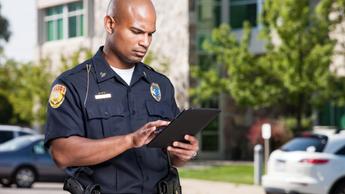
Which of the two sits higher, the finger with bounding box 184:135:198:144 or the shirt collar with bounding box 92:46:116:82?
the shirt collar with bounding box 92:46:116:82

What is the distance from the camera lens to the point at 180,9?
37594mm

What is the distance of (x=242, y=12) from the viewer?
121 ft

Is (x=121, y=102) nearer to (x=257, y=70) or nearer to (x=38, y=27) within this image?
(x=257, y=70)

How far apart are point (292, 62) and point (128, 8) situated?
23.3 metres

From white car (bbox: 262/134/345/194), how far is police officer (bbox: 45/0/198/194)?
37.4ft

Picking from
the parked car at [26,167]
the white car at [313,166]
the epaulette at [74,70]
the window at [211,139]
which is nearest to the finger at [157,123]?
the epaulette at [74,70]

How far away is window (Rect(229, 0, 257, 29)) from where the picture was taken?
3628cm

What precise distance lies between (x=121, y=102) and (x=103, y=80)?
4.5 inches

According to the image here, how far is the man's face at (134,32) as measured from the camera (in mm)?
3535

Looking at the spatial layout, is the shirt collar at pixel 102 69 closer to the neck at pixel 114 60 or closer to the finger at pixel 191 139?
the neck at pixel 114 60

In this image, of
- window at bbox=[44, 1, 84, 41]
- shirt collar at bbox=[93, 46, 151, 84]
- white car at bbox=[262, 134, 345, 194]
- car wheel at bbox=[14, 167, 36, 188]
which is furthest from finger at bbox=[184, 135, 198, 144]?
window at bbox=[44, 1, 84, 41]

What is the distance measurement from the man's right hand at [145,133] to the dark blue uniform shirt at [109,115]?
0.21m

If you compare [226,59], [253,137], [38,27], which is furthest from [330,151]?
[38,27]

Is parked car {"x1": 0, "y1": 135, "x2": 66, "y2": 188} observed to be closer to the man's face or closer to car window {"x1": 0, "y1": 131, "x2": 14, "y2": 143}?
car window {"x1": 0, "y1": 131, "x2": 14, "y2": 143}
